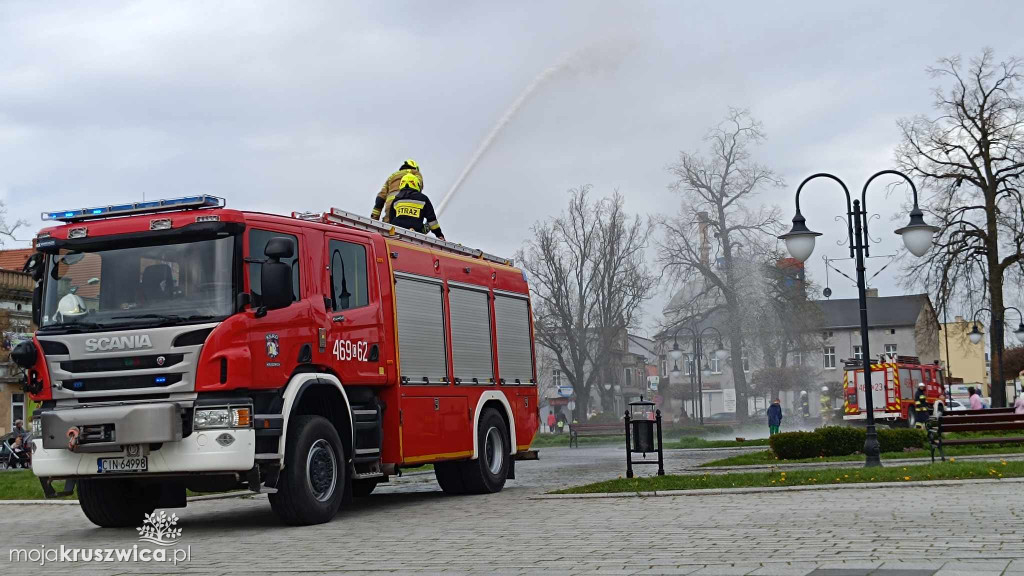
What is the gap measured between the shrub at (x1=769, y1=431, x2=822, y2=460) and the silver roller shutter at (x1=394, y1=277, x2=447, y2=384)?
30.8ft

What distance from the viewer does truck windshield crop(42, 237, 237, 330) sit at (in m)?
12.1

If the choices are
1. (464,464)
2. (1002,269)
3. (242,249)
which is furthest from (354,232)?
(1002,269)

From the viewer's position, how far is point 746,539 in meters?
9.79

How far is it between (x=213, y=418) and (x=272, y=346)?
100cm

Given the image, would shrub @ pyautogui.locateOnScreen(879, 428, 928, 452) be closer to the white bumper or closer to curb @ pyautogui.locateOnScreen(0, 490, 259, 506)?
curb @ pyautogui.locateOnScreen(0, 490, 259, 506)

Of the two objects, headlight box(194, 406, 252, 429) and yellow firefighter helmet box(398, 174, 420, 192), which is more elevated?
yellow firefighter helmet box(398, 174, 420, 192)

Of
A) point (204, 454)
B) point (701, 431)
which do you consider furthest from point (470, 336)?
point (701, 431)

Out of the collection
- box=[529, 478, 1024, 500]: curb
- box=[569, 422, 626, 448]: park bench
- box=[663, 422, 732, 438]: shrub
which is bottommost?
box=[663, 422, 732, 438]: shrub

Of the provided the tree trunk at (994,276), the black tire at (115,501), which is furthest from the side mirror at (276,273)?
the tree trunk at (994,276)

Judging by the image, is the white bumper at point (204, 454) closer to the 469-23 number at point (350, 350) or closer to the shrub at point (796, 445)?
the 469-23 number at point (350, 350)

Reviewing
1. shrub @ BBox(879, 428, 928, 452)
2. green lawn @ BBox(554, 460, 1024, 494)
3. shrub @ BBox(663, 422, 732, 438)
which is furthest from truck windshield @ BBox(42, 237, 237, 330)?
shrub @ BBox(663, 422, 732, 438)

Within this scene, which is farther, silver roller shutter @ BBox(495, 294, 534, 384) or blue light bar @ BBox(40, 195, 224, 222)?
silver roller shutter @ BBox(495, 294, 534, 384)

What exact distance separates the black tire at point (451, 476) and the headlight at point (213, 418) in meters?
5.64

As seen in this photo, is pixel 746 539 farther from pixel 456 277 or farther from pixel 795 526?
pixel 456 277
